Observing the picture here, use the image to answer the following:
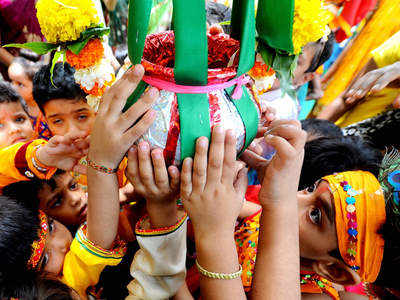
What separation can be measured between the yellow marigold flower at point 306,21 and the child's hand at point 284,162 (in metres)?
0.20

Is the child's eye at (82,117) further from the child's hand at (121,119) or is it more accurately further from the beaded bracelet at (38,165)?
the child's hand at (121,119)

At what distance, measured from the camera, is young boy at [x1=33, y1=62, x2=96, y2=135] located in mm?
1339

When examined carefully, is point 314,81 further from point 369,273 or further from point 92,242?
point 92,242

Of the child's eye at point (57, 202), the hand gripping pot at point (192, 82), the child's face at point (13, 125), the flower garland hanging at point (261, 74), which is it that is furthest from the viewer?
the child's face at point (13, 125)

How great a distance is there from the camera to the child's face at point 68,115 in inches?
52.9

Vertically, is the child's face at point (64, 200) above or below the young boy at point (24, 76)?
below

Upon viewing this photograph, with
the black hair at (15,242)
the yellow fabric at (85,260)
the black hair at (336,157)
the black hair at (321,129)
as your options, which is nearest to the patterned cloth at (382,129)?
the black hair at (321,129)

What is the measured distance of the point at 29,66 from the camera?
1913 millimetres

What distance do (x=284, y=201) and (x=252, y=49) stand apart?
0.40 metres

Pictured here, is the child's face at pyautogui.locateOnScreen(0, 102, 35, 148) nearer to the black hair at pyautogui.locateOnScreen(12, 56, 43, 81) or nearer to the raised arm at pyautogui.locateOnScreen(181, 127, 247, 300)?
the black hair at pyautogui.locateOnScreen(12, 56, 43, 81)

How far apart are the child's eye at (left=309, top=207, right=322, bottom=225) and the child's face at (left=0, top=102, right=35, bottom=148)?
1480 mm

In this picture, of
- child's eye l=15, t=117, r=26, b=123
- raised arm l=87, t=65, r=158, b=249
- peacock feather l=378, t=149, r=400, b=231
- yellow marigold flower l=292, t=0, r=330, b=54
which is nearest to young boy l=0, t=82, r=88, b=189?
child's eye l=15, t=117, r=26, b=123

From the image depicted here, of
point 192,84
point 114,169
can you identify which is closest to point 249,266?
point 114,169

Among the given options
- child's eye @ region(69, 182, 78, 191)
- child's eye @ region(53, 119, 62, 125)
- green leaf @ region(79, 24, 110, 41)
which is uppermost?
green leaf @ region(79, 24, 110, 41)
